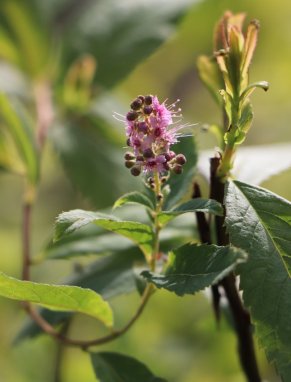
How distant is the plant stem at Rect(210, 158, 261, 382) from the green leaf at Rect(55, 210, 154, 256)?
93 mm

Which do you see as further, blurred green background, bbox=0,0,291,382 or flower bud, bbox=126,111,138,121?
blurred green background, bbox=0,0,291,382

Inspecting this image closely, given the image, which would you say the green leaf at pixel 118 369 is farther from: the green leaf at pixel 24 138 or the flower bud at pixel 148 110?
the green leaf at pixel 24 138

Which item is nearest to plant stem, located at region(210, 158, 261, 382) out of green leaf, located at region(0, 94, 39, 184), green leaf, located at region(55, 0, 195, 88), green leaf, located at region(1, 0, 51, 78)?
green leaf, located at region(0, 94, 39, 184)

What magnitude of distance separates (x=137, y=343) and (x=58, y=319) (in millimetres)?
581

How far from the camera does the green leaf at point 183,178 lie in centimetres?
90

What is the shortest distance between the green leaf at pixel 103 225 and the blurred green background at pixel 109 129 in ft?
1.10

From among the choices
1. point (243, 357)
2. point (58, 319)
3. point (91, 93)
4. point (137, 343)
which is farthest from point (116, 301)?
point (243, 357)

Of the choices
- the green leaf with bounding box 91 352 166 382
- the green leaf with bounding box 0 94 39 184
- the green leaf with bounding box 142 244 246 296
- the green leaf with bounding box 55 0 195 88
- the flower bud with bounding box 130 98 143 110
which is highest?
the green leaf with bounding box 55 0 195 88

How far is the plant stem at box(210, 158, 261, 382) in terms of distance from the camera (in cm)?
81

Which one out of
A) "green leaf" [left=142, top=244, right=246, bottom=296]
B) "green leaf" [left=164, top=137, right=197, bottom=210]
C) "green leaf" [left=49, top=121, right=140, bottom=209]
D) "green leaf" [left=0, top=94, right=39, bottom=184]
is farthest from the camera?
"green leaf" [left=49, top=121, right=140, bottom=209]

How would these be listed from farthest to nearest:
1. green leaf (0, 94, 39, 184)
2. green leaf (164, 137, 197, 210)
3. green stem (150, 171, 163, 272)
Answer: green leaf (0, 94, 39, 184) → green leaf (164, 137, 197, 210) → green stem (150, 171, 163, 272)

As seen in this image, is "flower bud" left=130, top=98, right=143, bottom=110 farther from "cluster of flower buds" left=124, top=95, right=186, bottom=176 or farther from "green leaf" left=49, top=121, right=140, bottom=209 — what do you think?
"green leaf" left=49, top=121, right=140, bottom=209

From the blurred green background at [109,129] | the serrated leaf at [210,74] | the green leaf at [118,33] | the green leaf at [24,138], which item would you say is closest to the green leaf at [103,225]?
the serrated leaf at [210,74]

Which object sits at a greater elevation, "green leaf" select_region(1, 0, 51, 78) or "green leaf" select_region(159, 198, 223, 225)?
"green leaf" select_region(1, 0, 51, 78)
